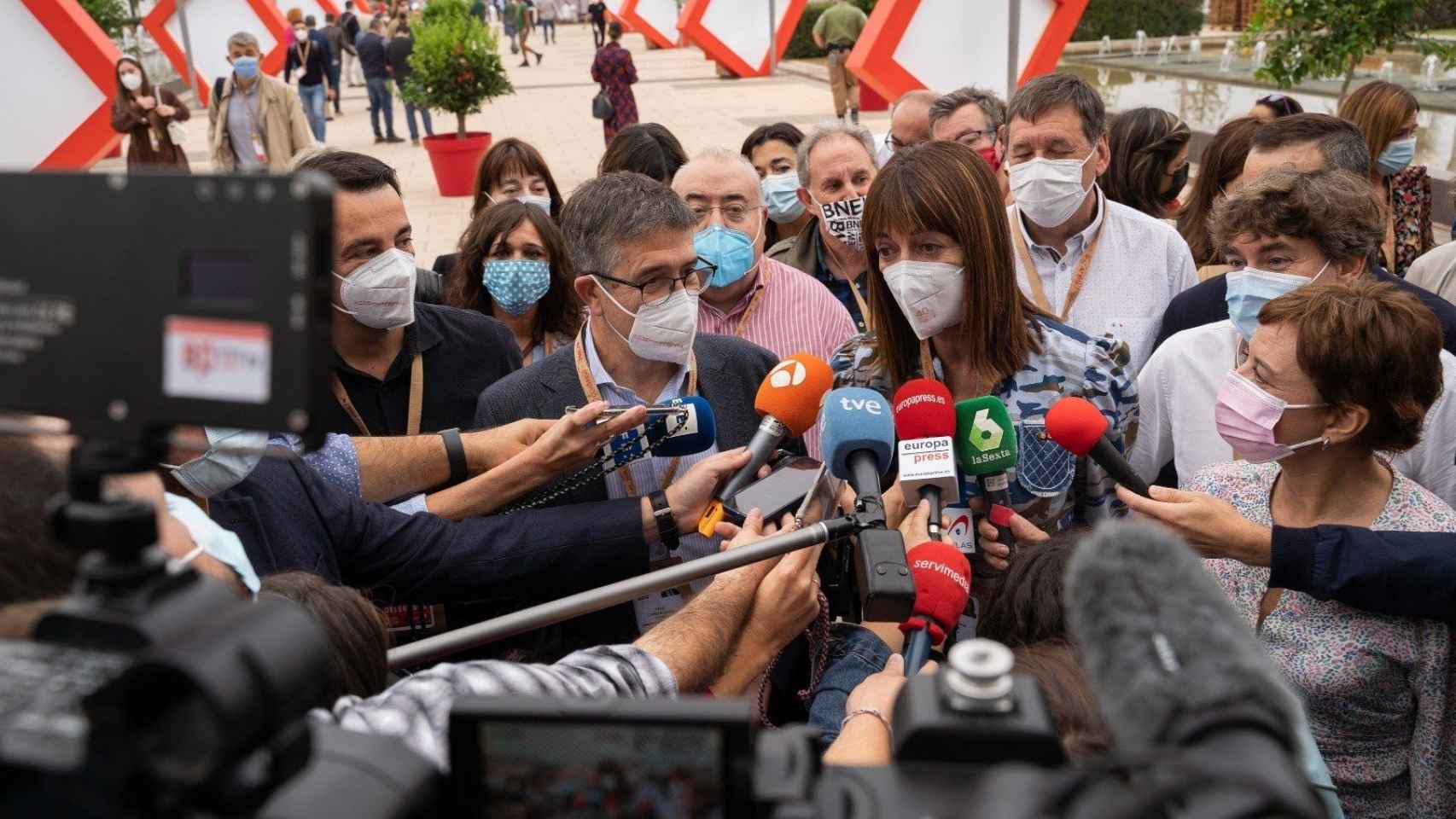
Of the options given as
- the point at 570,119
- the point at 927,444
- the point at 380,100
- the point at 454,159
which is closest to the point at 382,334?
the point at 927,444

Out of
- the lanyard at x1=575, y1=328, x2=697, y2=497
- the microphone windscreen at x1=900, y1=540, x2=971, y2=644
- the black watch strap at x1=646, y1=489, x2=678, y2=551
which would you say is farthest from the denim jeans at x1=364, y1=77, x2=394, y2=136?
the microphone windscreen at x1=900, y1=540, x2=971, y2=644

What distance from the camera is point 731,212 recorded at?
15.8 feet

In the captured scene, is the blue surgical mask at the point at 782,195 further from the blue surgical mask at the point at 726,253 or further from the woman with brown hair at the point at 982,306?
the woman with brown hair at the point at 982,306

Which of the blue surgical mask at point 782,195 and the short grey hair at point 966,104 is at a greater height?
the short grey hair at point 966,104

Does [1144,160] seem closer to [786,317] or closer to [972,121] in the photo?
[972,121]

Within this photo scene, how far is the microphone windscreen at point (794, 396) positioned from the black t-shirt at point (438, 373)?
1405mm

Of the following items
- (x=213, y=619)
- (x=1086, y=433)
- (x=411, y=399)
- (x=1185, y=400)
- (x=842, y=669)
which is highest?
(x=213, y=619)

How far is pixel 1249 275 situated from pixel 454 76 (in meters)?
12.1

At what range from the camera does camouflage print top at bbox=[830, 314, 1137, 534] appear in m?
2.98

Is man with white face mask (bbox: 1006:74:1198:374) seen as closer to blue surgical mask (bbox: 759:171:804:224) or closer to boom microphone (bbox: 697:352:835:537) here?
blue surgical mask (bbox: 759:171:804:224)

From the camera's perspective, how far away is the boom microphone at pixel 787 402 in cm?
259

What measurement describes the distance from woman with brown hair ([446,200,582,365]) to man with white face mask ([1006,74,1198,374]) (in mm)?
1818

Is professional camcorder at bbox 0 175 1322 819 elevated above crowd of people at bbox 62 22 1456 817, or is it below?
above

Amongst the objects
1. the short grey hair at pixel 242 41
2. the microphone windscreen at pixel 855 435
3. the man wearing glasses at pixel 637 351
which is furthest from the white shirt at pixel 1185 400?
the short grey hair at pixel 242 41
